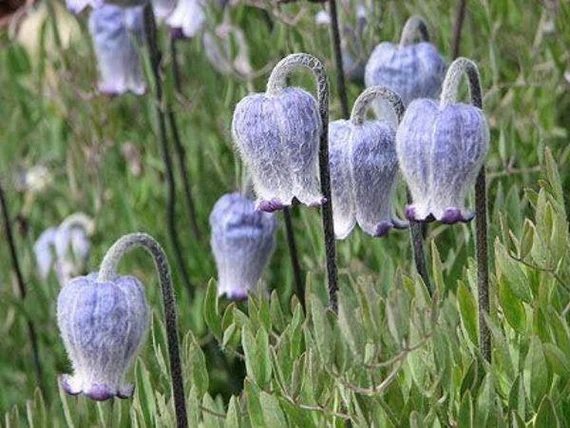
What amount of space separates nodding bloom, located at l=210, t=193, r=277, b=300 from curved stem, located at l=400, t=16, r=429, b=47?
336 mm

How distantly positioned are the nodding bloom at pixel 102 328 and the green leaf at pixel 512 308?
42cm

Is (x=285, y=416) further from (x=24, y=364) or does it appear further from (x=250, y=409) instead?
(x=24, y=364)

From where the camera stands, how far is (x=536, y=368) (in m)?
1.59

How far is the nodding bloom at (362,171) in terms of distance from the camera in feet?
5.64

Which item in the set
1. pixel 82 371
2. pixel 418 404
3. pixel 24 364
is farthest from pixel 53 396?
pixel 418 404

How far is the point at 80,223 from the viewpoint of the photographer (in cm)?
277

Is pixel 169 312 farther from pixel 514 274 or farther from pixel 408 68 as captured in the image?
pixel 408 68

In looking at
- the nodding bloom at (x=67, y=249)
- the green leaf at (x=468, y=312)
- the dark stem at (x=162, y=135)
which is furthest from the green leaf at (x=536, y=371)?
the nodding bloom at (x=67, y=249)

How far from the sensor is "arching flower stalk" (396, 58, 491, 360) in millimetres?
1638

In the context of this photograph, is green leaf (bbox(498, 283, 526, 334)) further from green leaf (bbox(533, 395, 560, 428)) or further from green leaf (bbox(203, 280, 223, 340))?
green leaf (bbox(203, 280, 223, 340))

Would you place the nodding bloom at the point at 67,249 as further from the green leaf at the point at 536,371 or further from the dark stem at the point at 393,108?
the green leaf at the point at 536,371

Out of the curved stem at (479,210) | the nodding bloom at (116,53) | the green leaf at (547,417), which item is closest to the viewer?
the green leaf at (547,417)

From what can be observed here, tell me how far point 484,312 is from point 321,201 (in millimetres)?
220

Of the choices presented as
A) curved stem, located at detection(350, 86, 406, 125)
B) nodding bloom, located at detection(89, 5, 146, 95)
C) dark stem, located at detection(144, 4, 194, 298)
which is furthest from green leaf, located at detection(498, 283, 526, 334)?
nodding bloom, located at detection(89, 5, 146, 95)
